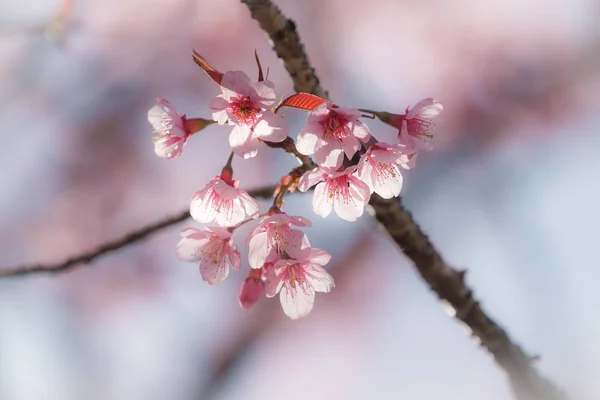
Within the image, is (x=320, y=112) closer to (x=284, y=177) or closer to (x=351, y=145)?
(x=351, y=145)

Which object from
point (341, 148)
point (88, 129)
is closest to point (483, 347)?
point (341, 148)

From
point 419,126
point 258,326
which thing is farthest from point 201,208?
point 258,326

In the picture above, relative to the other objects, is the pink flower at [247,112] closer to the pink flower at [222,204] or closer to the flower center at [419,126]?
the pink flower at [222,204]

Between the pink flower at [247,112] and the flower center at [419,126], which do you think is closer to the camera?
the pink flower at [247,112]

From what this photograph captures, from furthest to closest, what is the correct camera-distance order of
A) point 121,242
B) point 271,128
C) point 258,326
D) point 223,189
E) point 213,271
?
point 258,326 → point 121,242 → point 213,271 → point 223,189 → point 271,128

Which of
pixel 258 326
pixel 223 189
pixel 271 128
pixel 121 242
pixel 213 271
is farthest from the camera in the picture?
pixel 258 326

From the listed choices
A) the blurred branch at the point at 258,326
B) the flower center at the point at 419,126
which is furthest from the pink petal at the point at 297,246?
the blurred branch at the point at 258,326

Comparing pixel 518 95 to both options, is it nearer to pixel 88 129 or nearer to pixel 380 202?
pixel 380 202
